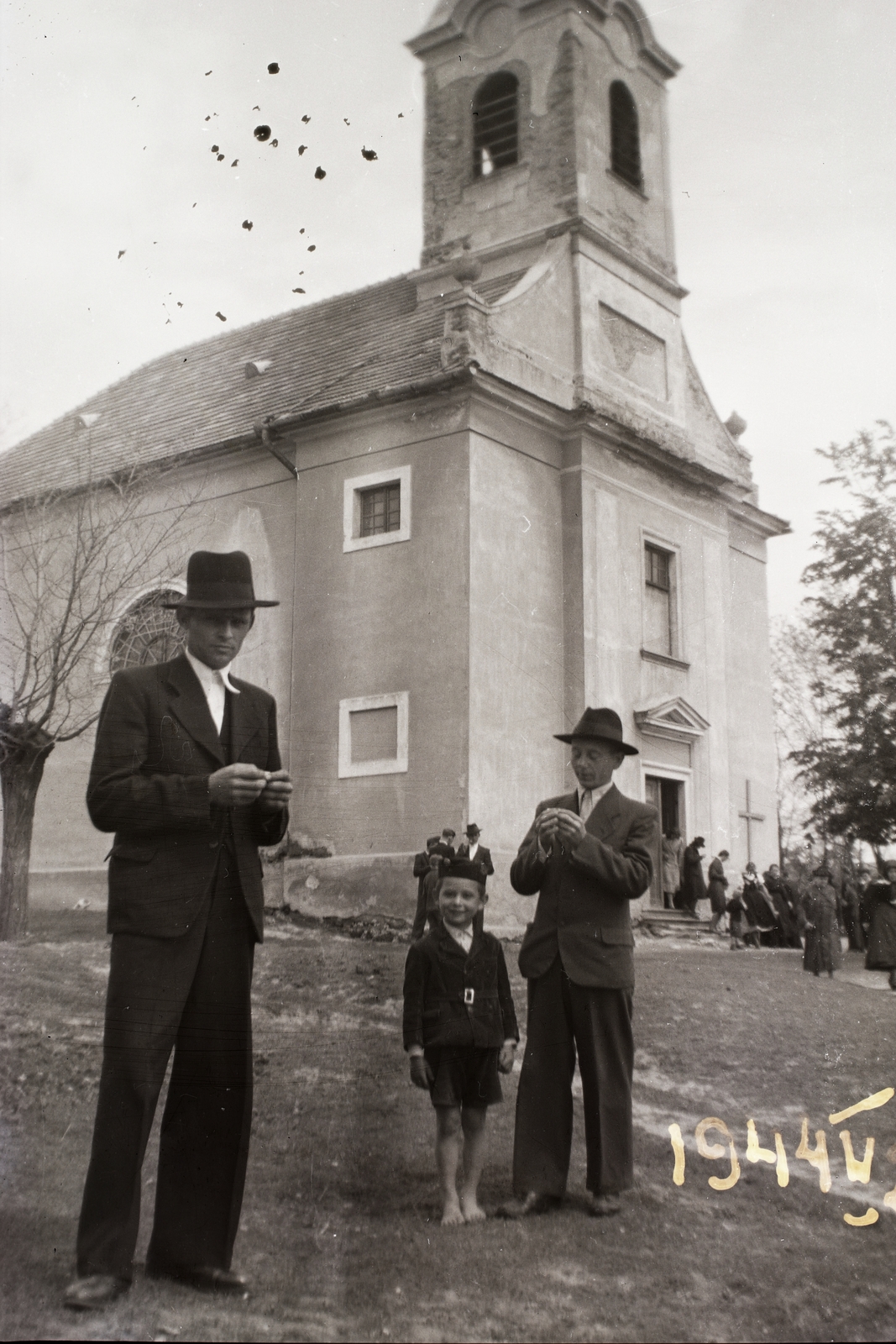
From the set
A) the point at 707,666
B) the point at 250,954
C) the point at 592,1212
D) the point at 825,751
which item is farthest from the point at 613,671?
the point at 250,954

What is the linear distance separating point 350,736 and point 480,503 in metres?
1.99

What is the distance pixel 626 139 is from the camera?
6812 millimetres

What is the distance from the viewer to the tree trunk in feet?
17.5

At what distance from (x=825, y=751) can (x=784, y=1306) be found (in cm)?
336

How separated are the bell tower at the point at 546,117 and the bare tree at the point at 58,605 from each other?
2.26 metres

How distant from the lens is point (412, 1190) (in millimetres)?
3883

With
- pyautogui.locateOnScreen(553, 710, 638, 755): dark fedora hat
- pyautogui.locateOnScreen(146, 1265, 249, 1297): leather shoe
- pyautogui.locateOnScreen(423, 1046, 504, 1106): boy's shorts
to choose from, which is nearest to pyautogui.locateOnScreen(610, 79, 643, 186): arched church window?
pyautogui.locateOnScreen(553, 710, 638, 755): dark fedora hat

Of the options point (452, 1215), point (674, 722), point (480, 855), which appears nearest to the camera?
point (452, 1215)

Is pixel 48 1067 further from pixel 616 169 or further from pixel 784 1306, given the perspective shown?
pixel 616 169

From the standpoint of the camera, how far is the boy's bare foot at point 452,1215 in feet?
11.9

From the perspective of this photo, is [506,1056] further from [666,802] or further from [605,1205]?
[666,802]

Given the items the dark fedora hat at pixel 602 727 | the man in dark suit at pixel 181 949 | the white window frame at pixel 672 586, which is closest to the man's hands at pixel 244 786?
the man in dark suit at pixel 181 949

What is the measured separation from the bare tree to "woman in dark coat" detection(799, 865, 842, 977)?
219 inches

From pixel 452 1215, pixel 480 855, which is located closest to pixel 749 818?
pixel 480 855
